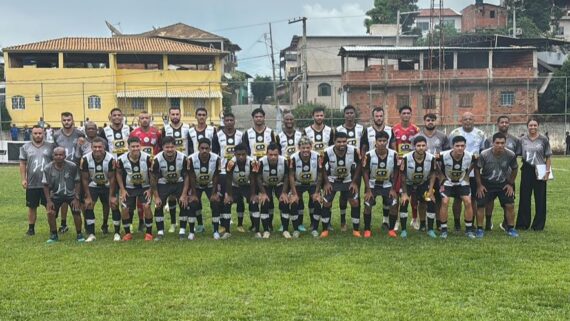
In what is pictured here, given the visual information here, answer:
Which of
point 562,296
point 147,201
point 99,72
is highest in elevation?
point 99,72

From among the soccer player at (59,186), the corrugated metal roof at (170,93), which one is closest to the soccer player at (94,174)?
the soccer player at (59,186)

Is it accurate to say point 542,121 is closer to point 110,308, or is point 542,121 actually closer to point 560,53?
point 560,53

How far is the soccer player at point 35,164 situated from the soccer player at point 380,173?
513 centimetres

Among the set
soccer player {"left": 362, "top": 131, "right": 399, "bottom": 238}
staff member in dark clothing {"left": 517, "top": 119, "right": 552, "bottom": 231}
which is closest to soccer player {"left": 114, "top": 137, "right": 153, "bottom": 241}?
soccer player {"left": 362, "top": 131, "right": 399, "bottom": 238}

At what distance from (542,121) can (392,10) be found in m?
33.5

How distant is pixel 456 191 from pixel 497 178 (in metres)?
0.72

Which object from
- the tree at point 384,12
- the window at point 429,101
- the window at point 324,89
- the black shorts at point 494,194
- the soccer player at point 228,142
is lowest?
the black shorts at point 494,194

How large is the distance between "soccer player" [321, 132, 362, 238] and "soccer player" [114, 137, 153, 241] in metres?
2.76

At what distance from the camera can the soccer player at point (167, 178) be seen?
8.91 metres

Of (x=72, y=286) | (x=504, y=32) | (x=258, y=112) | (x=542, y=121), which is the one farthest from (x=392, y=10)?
(x=72, y=286)

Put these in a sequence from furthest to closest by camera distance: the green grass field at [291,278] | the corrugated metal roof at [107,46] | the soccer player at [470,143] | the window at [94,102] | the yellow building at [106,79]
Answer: the corrugated metal roof at [107,46] < the window at [94,102] < the yellow building at [106,79] < the soccer player at [470,143] < the green grass field at [291,278]

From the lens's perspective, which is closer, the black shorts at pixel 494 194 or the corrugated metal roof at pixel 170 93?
the black shorts at pixel 494 194

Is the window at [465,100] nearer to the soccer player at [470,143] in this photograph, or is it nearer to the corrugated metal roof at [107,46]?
the corrugated metal roof at [107,46]

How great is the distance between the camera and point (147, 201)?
9.04 meters
